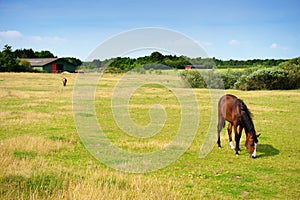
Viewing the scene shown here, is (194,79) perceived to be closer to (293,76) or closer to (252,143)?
(293,76)

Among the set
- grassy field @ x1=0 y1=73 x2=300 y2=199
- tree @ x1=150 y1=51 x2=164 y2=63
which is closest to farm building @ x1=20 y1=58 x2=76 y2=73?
tree @ x1=150 y1=51 x2=164 y2=63

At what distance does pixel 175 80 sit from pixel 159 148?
122 feet

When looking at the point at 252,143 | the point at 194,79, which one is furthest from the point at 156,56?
the point at 194,79

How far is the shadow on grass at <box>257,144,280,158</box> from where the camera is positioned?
422 inches

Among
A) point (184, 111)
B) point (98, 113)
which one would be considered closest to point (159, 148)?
point (98, 113)

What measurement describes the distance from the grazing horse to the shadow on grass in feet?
2.32

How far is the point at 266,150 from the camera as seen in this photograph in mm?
11289

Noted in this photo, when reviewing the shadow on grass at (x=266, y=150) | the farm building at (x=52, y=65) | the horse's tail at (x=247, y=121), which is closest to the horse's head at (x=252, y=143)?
the horse's tail at (x=247, y=121)

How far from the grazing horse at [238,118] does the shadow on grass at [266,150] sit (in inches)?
27.8

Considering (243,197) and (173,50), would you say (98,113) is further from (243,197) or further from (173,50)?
(243,197)

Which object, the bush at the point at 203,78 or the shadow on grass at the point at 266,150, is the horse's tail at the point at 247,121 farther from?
the bush at the point at 203,78

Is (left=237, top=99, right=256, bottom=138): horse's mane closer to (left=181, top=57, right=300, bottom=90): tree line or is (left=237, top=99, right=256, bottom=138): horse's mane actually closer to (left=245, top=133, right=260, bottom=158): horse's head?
(left=245, top=133, right=260, bottom=158): horse's head

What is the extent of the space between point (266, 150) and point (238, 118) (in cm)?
193

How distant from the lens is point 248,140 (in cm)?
1016
